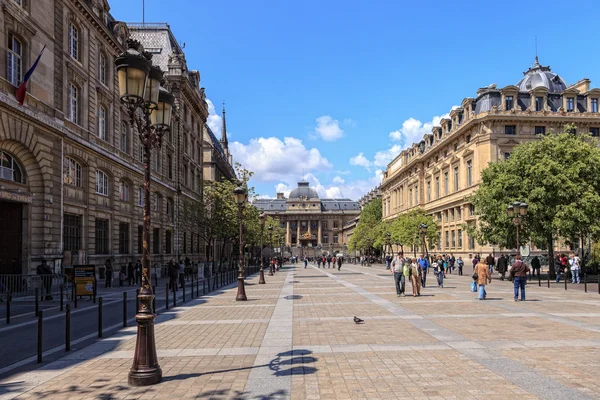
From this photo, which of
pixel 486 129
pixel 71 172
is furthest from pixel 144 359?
pixel 486 129

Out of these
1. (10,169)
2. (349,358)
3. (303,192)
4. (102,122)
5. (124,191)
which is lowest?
(349,358)

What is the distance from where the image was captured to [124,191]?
118ft

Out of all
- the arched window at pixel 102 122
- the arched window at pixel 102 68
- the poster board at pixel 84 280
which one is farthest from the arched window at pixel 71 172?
the poster board at pixel 84 280

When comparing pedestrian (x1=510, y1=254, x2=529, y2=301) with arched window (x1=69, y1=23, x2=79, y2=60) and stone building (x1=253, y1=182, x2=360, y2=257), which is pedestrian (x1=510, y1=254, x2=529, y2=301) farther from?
stone building (x1=253, y1=182, x2=360, y2=257)

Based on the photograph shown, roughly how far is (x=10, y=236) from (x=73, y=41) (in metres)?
12.0

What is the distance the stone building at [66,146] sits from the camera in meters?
22.4

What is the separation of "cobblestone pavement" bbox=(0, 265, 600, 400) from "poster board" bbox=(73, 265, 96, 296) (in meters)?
6.18

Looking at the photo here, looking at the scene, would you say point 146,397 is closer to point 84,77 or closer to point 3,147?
point 3,147

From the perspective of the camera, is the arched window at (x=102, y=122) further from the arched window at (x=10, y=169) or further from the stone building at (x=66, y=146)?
the arched window at (x=10, y=169)

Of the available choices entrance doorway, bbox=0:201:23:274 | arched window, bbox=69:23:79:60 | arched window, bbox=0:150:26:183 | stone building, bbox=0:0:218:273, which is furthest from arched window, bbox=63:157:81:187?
arched window, bbox=69:23:79:60

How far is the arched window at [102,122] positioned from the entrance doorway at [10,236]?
9.34 meters

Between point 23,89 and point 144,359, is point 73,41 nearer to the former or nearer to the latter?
point 23,89

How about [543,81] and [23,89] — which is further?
[543,81]

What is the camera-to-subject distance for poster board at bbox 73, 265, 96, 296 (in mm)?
19172
